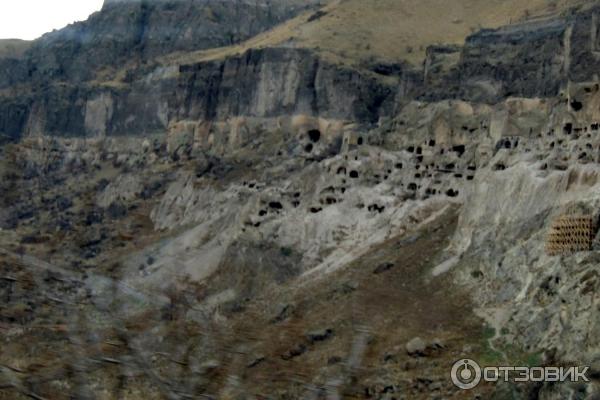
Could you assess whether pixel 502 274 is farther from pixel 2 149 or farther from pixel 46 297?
pixel 2 149

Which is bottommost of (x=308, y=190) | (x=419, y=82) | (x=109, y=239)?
(x=109, y=239)

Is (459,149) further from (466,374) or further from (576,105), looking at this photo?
(466,374)

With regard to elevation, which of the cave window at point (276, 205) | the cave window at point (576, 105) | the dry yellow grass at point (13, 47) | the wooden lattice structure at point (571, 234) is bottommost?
the cave window at point (276, 205)

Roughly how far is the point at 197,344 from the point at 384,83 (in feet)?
307

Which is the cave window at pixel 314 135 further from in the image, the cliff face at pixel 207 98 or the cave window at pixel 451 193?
the cave window at pixel 451 193

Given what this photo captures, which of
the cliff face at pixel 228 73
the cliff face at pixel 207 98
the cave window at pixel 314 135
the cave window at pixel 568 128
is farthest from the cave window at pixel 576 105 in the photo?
the cliff face at pixel 207 98

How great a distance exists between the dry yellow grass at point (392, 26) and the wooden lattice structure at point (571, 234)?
204ft

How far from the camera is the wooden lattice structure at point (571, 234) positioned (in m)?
36.1

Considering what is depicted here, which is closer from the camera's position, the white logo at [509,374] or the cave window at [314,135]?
the white logo at [509,374]

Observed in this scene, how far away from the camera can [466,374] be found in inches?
1204

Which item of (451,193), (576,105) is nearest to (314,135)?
(576,105)

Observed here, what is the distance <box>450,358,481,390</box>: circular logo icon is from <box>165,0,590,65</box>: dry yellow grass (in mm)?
70680

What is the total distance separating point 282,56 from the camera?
106 metres

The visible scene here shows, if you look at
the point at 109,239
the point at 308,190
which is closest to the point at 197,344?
the point at 308,190
